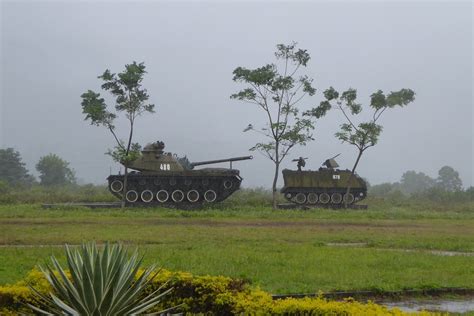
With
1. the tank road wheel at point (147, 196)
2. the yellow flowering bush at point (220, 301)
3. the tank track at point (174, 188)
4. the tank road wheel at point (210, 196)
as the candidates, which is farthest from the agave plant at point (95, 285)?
the tank road wheel at point (147, 196)

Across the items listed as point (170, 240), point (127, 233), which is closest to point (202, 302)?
point (170, 240)

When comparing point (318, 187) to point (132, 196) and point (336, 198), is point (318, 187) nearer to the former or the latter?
point (336, 198)

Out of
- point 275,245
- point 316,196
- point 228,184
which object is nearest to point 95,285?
point 275,245

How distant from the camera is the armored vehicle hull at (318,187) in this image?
128 feet

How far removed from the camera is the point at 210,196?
3609 cm

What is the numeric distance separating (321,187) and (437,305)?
29.5 metres

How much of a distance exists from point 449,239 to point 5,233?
14200 millimetres

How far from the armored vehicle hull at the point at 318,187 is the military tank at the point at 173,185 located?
14.1 feet

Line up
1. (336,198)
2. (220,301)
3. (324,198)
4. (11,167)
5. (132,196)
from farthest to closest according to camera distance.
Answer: (11,167), (336,198), (324,198), (132,196), (220,301)

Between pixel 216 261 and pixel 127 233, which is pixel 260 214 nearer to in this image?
pixel 127 233

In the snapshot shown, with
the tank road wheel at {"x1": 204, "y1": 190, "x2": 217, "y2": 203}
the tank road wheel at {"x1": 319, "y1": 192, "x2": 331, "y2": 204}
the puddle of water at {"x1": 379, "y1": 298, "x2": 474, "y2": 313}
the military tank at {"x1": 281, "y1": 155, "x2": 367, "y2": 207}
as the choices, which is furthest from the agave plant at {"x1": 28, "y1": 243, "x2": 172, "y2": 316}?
the tank road wheel at {"x1": 319, "y1": 192, "x2": 331, "y2": 204}

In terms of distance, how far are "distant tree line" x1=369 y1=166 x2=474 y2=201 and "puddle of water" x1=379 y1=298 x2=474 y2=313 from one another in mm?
43686

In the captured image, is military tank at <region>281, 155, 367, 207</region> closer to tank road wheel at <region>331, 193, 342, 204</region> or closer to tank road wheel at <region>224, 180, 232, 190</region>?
tank road wheel at <region>331, 193, 342, 204</region>

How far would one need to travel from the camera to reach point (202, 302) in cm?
796
